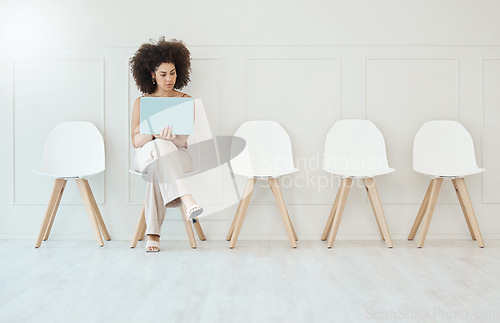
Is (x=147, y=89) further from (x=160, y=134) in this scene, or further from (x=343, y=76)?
(x=343, y=76)

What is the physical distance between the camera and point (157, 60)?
2.78 metres

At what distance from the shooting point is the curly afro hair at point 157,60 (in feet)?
9.14

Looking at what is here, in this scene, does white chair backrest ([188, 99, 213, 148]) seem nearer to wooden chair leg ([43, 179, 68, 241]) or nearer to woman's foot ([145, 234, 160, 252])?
woman's foot ([145, 234, 160, 252])

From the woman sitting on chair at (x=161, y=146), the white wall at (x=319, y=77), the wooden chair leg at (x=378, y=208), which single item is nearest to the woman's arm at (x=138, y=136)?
the woman sitting on chair at (x=161, y=146)

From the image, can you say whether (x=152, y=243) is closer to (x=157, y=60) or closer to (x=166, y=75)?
(x=166, y=75)

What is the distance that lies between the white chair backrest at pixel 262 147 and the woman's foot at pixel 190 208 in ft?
1.56

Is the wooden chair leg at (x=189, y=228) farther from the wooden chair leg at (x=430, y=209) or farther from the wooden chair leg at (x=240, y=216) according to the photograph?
the wooden chair leg at (x=430, y=209)

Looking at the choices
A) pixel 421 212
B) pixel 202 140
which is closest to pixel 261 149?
pixel 202 140

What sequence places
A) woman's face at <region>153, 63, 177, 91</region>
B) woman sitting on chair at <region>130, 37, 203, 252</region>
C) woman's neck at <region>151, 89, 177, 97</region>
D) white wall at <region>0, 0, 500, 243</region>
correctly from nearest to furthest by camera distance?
woman sitting on chair at <region>130, 37, 203, 252</region> < woman's face at <region>153, 63, 177, 91</region> < woman's neck at <region>151, 89, 177, 97</region> < white wall at <region>0, 0, 500, 243</region>

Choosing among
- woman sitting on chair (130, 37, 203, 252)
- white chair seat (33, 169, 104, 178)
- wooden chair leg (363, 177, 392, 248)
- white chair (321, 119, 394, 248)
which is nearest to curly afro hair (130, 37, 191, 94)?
woman sitting on chair (130, 37, 203, 252)

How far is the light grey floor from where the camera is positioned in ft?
4.89

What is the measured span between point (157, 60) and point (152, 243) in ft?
3.95

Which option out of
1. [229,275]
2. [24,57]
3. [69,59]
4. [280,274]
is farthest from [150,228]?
[24,57]

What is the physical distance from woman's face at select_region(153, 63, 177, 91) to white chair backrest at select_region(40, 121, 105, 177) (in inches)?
23.8
